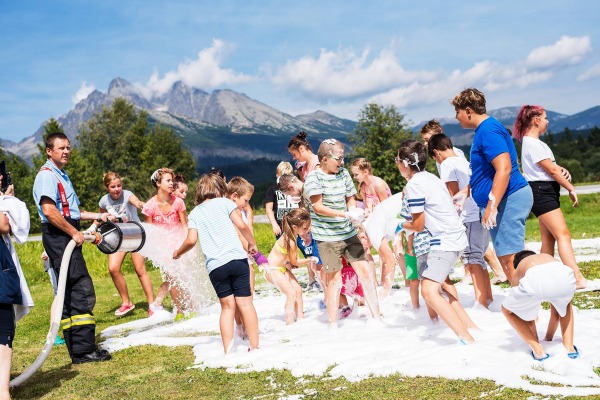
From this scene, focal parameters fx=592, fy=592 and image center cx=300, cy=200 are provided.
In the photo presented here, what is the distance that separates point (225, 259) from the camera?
6.60 meters

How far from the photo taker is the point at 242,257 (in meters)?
6.70

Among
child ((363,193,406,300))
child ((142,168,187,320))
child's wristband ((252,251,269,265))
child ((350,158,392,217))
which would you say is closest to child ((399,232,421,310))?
child ((363,193,406,300))

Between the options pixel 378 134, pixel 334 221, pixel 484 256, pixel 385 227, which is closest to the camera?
pixel 334 221

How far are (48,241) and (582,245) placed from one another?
34.6ft

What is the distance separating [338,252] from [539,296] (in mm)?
2980

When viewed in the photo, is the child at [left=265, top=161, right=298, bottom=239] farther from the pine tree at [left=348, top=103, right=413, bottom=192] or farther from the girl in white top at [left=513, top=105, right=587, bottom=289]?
the pine tree at [left=348, top=103, right=413, bottom=192]

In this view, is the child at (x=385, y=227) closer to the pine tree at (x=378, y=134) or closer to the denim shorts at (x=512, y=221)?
the denim shorts at (x=512, y=221)

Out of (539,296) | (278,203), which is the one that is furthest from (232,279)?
(539,296)

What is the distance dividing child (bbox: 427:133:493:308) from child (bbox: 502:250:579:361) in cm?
182

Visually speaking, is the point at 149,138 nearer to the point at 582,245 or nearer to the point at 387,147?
the point at 387,147

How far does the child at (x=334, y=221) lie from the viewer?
23.6 feet

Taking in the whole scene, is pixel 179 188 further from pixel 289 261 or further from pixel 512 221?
pixel 512 221

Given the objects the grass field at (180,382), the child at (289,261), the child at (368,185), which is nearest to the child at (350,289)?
the child at (289,261)

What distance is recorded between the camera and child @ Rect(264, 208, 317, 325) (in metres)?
8.24
